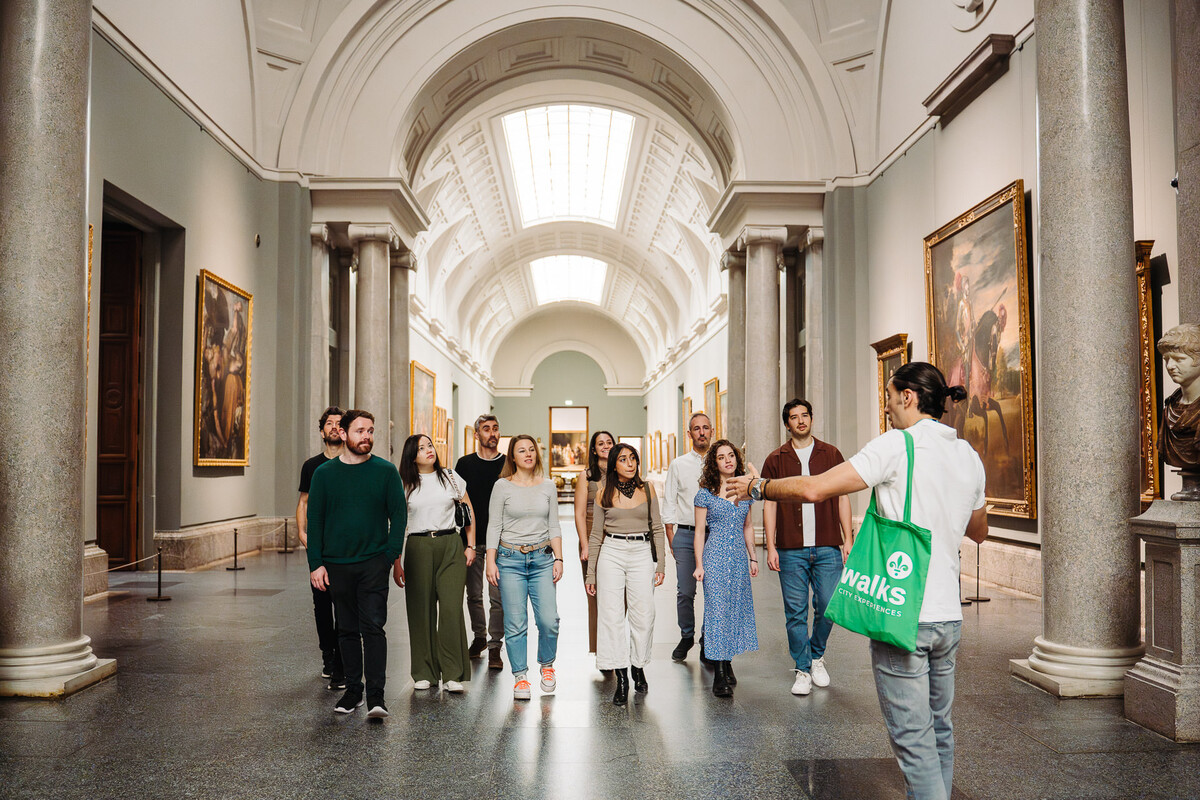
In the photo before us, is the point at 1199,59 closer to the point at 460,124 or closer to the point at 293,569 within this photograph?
the point at 293,569

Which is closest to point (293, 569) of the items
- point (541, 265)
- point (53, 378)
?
point (53, 378)

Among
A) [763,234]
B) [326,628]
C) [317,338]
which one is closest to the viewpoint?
[326,628]

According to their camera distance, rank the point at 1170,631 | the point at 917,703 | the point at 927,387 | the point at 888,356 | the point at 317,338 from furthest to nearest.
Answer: the point at 317,338, the point at 888,356, the point at 1170,631, the point at 927,387, the point at 917,703

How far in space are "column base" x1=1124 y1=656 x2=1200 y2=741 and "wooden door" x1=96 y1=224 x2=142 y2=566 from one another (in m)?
11.2

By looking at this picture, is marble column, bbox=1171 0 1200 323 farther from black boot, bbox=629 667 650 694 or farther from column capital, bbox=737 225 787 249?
column capital, bbox=737 225 787 249

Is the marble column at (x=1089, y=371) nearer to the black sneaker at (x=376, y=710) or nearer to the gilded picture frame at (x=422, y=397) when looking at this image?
the black sneaker at (x=376, y=710)

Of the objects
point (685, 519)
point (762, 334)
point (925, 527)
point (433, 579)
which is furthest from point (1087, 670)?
point (762, 334)

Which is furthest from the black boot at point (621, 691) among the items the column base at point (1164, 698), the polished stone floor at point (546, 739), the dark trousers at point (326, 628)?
the column base at point (1164, 698)

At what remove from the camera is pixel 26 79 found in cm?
582

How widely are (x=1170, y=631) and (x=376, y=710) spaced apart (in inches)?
170

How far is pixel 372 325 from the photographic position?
15.8 meters

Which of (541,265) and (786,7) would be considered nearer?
(786,7)

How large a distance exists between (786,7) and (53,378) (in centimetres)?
1370

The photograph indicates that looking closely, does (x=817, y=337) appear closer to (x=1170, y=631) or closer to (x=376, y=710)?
(x=1170, y=631)
